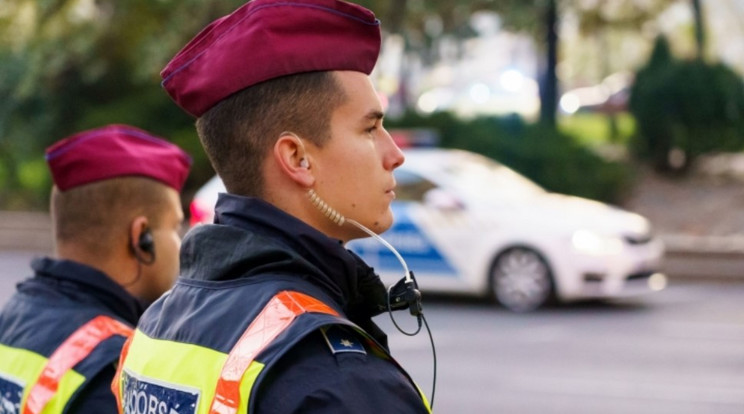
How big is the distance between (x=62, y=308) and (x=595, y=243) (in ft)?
29.4

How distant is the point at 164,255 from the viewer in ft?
10.1

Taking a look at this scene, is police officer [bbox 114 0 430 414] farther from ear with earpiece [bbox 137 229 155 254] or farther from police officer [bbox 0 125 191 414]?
ear with earpiece [bbox 137 229 155 254]

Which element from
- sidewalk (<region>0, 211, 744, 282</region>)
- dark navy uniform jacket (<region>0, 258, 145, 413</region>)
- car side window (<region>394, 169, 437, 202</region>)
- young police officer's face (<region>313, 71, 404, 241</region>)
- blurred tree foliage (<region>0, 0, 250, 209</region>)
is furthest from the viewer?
blurred tree foliage (<region>0, 0, 250, 209</region>)

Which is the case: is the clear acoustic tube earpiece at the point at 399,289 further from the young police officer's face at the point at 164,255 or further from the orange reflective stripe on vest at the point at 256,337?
the young police officer's face at the point at 164,255

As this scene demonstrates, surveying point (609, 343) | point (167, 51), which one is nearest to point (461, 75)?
point (167, 51)

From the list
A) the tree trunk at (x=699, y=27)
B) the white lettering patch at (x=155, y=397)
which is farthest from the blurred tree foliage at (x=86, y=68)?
the white lettering patch at (x=155, y=397)

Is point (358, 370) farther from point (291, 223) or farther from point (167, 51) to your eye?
point (167, 51)

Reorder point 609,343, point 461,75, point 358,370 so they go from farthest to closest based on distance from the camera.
A: point 461,75, point 609,343, point 358,370

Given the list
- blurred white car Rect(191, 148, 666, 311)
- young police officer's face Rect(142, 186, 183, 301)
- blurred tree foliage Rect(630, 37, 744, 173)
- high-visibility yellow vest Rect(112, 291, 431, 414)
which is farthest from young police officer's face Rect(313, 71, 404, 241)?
blurred tree foliage Rect(630, 37, 744, 173)

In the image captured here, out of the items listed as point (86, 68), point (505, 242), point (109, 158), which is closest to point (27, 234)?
point (86, 68)

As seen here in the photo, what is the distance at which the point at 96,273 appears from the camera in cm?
293

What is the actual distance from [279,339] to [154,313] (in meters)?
0.47

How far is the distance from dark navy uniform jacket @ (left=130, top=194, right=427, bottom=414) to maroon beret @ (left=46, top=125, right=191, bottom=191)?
117 cm

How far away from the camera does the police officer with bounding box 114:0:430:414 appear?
1716 millimetres
